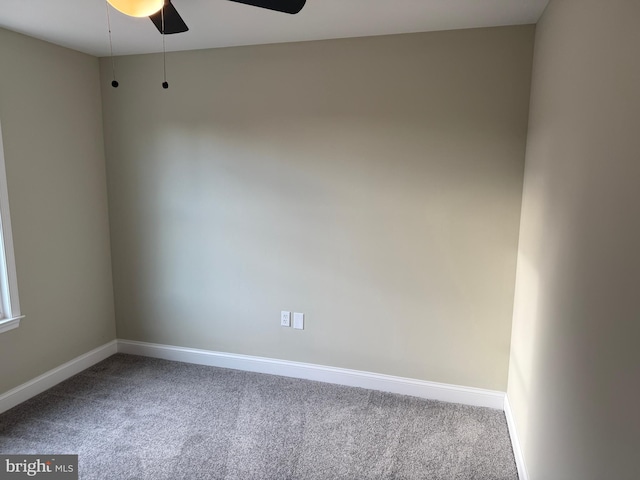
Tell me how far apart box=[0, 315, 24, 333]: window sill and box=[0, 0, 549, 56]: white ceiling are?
5.62 ft

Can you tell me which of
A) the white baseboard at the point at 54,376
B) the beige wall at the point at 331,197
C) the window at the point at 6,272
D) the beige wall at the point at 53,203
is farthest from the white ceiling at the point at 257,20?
the white baseboard at the point at 54,376

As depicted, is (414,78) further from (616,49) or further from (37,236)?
(37,236)

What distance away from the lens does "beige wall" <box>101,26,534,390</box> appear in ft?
7.98

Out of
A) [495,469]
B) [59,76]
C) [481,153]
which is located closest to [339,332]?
[495,469]

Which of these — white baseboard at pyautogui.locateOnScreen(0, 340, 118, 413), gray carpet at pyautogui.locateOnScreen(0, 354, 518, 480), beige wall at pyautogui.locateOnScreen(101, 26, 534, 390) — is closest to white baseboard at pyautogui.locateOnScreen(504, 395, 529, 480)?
gray carpet at pyautogui.locateOnScreen(0, 354, 518, 480)

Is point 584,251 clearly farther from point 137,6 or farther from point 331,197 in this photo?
point 137,6

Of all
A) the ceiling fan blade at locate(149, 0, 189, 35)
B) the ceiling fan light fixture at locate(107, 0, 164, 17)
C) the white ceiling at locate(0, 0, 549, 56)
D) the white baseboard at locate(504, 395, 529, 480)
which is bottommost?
the white baseboard at locate(504, 395, 529, 480)

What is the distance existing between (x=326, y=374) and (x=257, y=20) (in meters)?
2.28

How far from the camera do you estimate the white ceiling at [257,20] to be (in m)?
2.03

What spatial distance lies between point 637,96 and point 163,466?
7.78ft

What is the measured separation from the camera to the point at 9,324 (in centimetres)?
249

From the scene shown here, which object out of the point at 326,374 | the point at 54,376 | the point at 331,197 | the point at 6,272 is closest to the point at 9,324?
the point at 6,272

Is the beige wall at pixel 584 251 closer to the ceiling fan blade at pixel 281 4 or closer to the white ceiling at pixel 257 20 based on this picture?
the white ceiling at pixel 257 20

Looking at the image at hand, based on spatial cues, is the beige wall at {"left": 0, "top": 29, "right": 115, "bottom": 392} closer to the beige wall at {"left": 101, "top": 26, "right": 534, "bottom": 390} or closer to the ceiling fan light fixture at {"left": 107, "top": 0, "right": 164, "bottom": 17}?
the beige wall at {"left": 101, "top": 26, "right": 534, "bottom": 390}
